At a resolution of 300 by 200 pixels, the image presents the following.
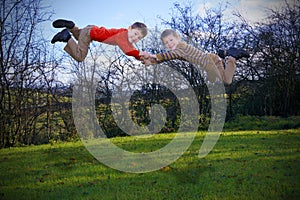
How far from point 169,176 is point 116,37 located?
2115 mm

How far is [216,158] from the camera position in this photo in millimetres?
5098

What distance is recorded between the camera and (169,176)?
4.23 metres

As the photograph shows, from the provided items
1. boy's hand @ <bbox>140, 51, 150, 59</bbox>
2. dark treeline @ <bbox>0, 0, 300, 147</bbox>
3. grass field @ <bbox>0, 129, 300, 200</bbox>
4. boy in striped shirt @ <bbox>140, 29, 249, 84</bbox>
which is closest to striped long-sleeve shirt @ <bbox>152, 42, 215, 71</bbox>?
boy in striped shirt @ <bbox>140, 29, 249, 84</bbox>

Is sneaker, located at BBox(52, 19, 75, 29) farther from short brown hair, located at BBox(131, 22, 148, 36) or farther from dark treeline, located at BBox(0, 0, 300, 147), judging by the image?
dark treeline, located at BBox(0, 0, 300, 147)

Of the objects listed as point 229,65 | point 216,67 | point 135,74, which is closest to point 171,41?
point 216,67

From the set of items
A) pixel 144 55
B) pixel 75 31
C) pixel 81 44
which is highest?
pixel 75 31

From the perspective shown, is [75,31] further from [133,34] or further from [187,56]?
[187,56]

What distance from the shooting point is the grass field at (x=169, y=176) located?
11.9 feet

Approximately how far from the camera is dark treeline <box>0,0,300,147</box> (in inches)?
293

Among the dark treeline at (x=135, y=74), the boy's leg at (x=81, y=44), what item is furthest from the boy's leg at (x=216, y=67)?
the dark treeline at (x=135, y=74)

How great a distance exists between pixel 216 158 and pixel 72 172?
2.32 meters

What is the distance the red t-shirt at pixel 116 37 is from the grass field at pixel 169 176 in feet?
5.49

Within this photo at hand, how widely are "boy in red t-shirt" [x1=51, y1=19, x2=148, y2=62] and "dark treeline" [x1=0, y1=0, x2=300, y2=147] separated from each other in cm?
354

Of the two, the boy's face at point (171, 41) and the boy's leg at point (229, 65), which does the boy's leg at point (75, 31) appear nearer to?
the boy's face at point (171, 41)
